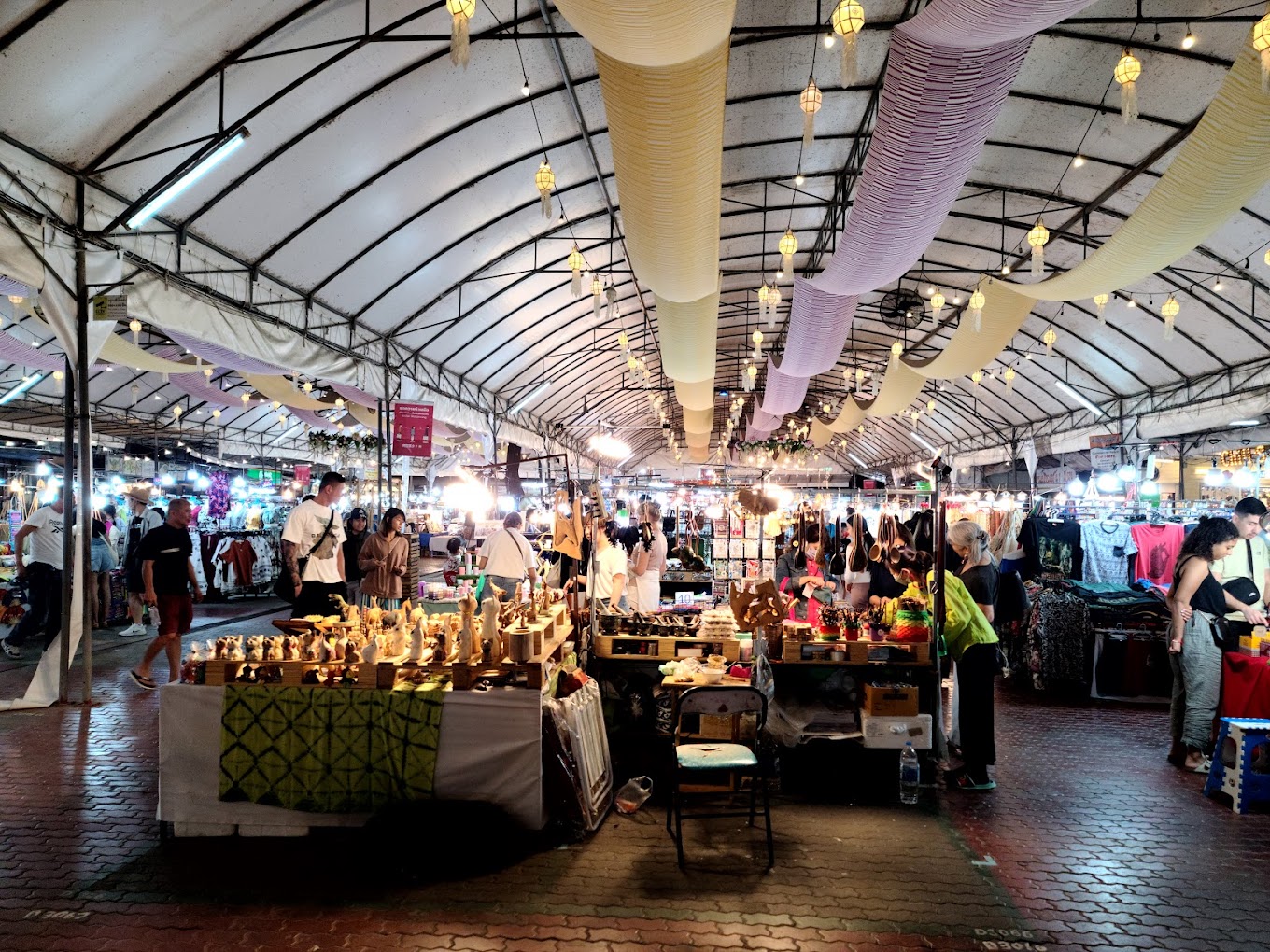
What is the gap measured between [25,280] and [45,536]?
12.1 feet

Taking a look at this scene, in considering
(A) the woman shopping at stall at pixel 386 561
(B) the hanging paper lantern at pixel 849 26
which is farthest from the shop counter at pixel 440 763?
(B) the hanging paper lantern at pixel 849 26

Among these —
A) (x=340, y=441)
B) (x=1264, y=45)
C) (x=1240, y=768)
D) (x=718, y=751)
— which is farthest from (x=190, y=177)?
(x=340, y=441)

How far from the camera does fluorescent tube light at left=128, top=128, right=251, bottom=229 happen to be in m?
5.91

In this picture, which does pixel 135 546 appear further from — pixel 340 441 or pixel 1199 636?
pixel 1199 636

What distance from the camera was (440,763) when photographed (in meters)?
3.98

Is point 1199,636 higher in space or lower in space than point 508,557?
lower

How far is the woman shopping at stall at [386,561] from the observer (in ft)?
24.3

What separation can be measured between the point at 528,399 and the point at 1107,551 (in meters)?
12.8

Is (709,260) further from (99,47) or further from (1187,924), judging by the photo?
(1187,924)

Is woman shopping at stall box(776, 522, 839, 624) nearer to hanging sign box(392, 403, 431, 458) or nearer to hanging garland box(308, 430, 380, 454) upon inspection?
hanging sign box(392, 403, 431, 458)

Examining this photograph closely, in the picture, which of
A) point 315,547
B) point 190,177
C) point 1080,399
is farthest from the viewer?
point 1080,399

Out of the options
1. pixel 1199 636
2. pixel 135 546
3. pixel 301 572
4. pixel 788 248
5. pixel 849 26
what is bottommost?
pixel 1199 636

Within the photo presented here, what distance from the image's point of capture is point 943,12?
376 centimetres

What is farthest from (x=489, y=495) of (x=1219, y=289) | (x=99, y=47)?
(x=1219, y=289)
